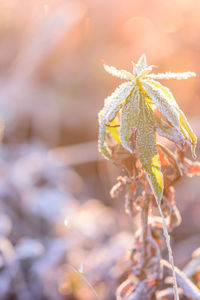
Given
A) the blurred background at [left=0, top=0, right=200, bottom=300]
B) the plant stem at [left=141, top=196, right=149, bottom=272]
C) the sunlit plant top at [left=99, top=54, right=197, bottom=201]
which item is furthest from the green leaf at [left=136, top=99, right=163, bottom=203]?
the blurred background at [left=0, top=0, right=200, bottom=300]

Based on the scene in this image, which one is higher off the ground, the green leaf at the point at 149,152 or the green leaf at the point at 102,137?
the green leaf at the point at 102,137

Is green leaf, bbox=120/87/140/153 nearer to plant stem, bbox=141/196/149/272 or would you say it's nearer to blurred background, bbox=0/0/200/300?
plant stem, bbox=141/196/149/272

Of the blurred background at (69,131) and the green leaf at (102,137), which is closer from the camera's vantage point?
the green leaf at (102,137)

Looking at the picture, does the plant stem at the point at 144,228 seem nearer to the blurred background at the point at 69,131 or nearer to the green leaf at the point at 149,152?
the green leaf at the point at 149,152

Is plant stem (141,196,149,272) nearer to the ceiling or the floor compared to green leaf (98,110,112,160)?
nearer to the floor

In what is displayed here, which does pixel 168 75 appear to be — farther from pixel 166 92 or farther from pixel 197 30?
pixel 197 30

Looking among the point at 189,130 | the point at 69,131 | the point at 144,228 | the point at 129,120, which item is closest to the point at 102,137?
the point at 129,120

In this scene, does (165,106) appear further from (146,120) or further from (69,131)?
(69,131)

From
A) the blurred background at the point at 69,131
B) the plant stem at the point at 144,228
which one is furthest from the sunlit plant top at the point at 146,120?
the blurred background at the point at 69,131
